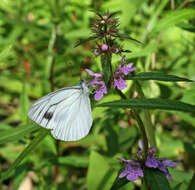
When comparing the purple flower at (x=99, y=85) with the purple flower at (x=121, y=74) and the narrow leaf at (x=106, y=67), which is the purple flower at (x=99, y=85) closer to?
the purple flower at (x=121, y=74)

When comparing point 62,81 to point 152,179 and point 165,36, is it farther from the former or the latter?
point 152,179

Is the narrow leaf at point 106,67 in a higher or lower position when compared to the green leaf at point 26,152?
higher

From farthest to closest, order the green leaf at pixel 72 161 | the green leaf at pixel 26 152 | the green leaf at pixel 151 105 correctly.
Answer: the green leaf at pixel 72 161 → the green leaf at pixel 26 152 → the green leaf at pixel 151 105

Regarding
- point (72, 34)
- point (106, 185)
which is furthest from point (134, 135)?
point (72, 34)

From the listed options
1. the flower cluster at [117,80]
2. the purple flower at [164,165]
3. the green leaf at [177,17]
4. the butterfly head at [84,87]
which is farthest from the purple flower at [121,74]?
the green leaf at [177,17]

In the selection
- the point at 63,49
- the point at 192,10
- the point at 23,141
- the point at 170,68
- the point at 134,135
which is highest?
the point at 192,10
